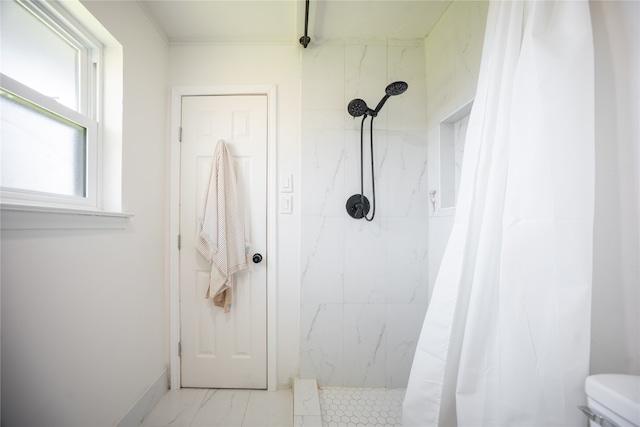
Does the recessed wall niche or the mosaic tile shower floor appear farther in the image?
the recessed wall niche

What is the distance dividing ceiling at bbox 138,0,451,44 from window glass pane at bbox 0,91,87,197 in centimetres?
88

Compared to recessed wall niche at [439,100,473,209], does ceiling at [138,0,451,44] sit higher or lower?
higher

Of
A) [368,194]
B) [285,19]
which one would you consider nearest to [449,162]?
[368,194]

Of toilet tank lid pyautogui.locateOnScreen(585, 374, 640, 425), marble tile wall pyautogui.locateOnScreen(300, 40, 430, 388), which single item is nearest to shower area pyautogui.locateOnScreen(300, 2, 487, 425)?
marble tile wall pyautogui.locateOnScreen(300, 40, 430, 388)

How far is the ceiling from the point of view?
1230 mm

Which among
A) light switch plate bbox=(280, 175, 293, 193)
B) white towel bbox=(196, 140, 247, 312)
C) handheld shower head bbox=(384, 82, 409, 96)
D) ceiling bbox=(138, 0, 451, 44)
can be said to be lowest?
white towel bbox=(196, 140, 247, 312)

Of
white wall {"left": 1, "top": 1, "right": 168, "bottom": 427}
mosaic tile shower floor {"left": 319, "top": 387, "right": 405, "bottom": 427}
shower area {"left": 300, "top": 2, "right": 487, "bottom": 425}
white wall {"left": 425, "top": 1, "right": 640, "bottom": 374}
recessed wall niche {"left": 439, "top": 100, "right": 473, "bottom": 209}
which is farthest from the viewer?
shower area {"left": 300, "top": 2, "right": 487, "bottom": 425}

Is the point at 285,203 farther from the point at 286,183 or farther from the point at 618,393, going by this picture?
the point at 618,393

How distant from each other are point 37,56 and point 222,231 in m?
1.03

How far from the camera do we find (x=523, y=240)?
63cm

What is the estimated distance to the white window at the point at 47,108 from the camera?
766 mm

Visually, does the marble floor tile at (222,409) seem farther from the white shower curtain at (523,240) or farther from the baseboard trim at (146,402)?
the white shower curtain at (523,240)

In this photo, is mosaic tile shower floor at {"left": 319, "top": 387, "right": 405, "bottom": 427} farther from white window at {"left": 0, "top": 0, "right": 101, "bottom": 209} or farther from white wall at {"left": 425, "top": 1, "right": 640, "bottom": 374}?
white window at {"left": 0, "top": 0, "right": 101, "bottom": 209}

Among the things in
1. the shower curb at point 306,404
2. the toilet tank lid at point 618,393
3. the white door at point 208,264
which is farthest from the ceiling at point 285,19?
the shower curb at point 306,404
